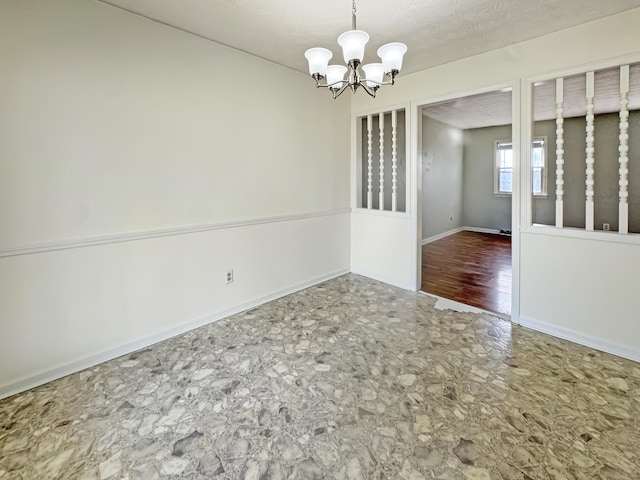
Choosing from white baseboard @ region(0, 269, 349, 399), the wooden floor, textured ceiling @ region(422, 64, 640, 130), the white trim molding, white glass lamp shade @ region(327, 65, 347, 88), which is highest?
textured ceiling @ region(422, 64, 640, 130)

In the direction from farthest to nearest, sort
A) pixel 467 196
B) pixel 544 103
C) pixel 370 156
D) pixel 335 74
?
pixel 467 196 < pixel 544 103 < pixel 370 156 < pixel 335 74

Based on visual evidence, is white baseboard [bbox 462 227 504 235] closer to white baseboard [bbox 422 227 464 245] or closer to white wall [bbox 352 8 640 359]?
white baseboard [bbox 422 227 464 245]

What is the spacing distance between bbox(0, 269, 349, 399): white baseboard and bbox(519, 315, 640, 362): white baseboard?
2.47m

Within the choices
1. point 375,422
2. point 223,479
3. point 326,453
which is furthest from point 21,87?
point 375,422

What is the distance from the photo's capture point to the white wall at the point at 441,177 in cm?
664

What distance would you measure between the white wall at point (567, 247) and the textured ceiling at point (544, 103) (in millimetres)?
410

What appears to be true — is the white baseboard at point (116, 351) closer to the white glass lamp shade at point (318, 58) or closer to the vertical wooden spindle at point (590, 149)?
the white glass lamp shade at point (318, 58)

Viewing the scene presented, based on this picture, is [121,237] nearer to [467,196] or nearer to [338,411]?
[338,411]

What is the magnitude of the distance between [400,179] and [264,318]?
2.90m

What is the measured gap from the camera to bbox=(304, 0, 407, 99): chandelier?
183 centimetres

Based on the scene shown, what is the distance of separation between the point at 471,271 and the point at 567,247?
2071 millimetres

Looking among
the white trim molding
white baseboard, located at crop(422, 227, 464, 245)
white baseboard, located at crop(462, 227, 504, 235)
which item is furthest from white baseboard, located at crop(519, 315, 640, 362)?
white baseboard, located at crop(462, 227, 504, 235)

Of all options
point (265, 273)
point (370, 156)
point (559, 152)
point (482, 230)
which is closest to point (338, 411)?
point (265, 273)

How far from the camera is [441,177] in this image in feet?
23.7
